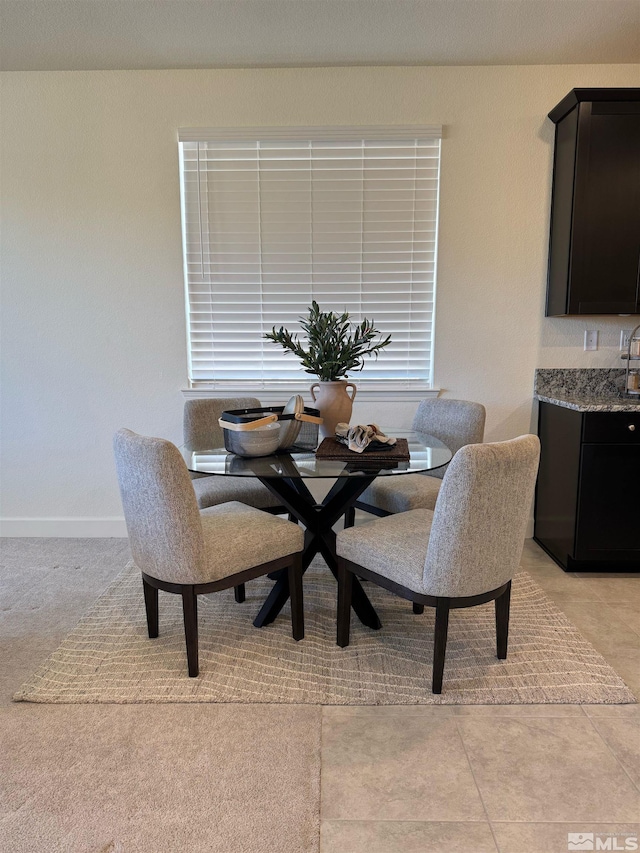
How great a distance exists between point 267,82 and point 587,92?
5.39 feet

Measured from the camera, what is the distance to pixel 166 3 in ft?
8.04

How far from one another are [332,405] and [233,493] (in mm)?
664

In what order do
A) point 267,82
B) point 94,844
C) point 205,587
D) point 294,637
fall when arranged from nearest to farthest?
point 94,844
point 205,587
point 294,637
point 267,82

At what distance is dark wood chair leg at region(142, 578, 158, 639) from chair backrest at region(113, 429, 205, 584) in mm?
228

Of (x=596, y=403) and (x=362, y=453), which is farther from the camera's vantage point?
(x=596, y=403)

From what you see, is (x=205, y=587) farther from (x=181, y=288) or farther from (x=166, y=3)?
(x=166, y=3)

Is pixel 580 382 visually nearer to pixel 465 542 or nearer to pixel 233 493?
pixel 465 542

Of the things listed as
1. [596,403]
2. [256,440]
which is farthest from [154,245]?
[596,403]

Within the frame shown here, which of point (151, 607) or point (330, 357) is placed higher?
point (330, 357)

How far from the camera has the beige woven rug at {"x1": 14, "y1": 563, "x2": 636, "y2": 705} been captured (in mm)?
1894

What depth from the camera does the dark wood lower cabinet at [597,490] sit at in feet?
8.97

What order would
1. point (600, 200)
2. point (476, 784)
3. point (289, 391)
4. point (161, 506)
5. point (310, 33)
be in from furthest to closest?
point (289, 391)
point (600, 200)
point (310, 33)
point (161, 506)
point (476, 784)

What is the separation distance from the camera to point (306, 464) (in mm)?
2049

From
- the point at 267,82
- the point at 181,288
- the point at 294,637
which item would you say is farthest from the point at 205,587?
the point at 267,82
